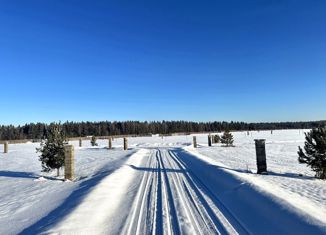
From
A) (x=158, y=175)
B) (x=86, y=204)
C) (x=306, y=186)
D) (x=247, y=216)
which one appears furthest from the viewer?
(x=158, y=175)

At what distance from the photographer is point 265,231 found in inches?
248

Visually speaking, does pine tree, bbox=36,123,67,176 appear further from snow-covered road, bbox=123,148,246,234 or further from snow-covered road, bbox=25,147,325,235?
snow-covered road, bbox=123,148,246,234

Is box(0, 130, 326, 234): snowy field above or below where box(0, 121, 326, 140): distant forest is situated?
below

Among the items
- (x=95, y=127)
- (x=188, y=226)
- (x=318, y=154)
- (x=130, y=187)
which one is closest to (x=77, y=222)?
(x=188, y=226)

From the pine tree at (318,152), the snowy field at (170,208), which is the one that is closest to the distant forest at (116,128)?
the pine tree at (318,152)

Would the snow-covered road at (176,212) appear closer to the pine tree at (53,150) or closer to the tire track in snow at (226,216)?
the tire track in snow at (226,216)

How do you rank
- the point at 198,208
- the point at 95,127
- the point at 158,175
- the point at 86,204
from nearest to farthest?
the point at 198,208 < the point at 86,204 < the point at 158,175 < the point at 95,127

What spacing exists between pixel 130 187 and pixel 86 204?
3.14m

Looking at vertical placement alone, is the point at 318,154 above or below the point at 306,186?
above

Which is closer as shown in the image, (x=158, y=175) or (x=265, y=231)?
(x=265, y=231)

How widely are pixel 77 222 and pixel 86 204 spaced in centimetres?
166

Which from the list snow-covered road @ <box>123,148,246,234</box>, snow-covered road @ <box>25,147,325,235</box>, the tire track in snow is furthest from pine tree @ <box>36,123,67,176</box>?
the tire track in snow

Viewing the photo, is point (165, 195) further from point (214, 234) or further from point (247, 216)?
point (214, 234)

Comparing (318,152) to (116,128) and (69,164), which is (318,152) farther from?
(116,128)
